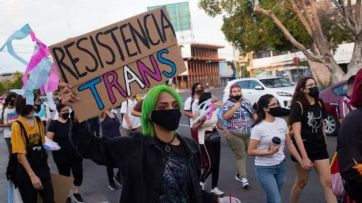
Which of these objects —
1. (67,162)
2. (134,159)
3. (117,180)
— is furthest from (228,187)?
(134,159)

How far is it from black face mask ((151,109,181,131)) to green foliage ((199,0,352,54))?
2314 centimetres

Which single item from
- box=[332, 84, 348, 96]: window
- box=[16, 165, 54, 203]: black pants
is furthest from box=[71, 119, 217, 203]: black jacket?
box=[332, 84, 348, 96]: window

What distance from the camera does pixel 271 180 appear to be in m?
5.12

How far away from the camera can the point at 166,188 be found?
8.64 feet

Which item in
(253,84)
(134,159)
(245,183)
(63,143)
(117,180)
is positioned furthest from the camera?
(253,84)

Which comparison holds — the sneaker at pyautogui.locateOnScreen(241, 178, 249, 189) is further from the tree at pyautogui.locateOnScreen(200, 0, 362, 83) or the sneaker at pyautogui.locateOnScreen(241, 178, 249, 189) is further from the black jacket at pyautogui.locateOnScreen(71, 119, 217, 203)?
the tree at pyautogui.locateOnScreen(200, 0, 362, 83)

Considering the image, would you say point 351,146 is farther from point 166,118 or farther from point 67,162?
point 67,162

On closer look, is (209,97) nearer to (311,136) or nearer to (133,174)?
(311,136)

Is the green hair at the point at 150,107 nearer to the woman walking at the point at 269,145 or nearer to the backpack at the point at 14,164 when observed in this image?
the backpack at the point at 14,164

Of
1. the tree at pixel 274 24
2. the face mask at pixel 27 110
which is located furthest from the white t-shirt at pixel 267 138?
the tree at pixel 274 24

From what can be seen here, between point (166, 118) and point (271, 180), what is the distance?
2.70 m

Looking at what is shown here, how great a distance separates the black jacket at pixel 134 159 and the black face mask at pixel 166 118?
102 millimetres

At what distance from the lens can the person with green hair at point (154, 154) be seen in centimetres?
260

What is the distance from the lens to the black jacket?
8.50ft
